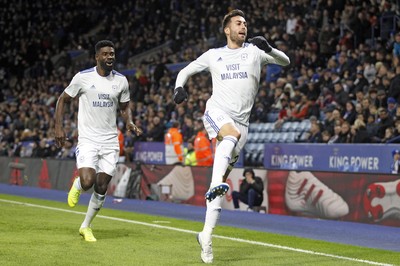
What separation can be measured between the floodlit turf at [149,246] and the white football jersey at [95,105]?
4.68 ft

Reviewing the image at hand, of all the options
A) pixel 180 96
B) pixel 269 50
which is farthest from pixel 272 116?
pixel 180 96

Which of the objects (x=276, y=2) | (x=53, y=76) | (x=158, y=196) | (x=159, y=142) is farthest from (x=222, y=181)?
(x=53, y=76)

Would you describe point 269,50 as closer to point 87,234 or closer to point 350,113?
point 87,234

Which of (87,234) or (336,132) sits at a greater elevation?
(336,132)

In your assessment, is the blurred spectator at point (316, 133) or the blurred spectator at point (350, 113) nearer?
the blurred spectator at point (350, 113)

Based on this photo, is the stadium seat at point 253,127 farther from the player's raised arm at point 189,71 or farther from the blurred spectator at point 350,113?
the player's raised arm at point 189,71

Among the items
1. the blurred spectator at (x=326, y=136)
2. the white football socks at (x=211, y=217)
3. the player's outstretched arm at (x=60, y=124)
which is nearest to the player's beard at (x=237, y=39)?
the white football socks at (x=211, y=217)

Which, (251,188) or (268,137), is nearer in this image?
(251,188)

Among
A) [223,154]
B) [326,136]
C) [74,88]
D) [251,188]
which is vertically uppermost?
[326,136]

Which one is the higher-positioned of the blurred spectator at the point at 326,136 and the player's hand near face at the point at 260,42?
the player's hand near face at the point at 260,42

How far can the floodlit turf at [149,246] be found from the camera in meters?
8.88

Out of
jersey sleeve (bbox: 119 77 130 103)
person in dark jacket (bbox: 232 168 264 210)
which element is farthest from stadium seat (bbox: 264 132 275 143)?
jersey sleeve (bbox: 119 77 130 103)

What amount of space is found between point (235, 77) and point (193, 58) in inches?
885

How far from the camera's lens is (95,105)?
1127 centimetres
